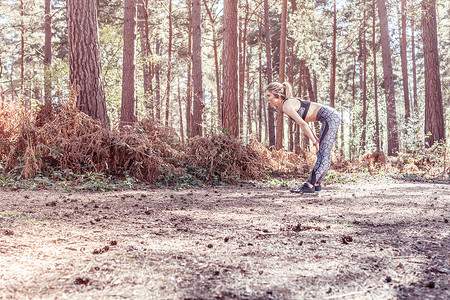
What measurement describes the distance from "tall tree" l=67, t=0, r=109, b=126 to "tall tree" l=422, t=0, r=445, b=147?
10.6 m

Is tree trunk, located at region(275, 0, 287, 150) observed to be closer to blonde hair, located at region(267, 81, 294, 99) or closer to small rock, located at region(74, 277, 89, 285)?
blonde hair, located at region(267, 81, 294, 99)

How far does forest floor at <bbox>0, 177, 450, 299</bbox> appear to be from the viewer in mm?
1961

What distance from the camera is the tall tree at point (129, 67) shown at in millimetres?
10898

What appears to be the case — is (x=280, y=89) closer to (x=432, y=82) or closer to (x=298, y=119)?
(x=298, y=119)

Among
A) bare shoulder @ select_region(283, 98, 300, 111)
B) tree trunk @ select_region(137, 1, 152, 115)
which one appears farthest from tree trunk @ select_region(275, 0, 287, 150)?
bare shoulder @ select_region(283, 98, 300, 111)

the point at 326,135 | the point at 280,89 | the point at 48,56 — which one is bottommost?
the point at 326,135

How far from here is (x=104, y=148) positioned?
711 cm

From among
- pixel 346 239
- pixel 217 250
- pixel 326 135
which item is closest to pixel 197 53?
pixel 326 135

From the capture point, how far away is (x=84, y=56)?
25.5 feet

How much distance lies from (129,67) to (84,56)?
11.0ft

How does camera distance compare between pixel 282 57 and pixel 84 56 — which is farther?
pixel 282 57

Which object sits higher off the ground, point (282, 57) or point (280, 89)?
point (282, 57)

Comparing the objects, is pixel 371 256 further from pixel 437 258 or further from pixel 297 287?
pixel 297 287

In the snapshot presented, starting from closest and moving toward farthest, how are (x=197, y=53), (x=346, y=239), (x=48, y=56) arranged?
(x=346, y=239)
(x=197, y=53)
(x=48, y=56)
